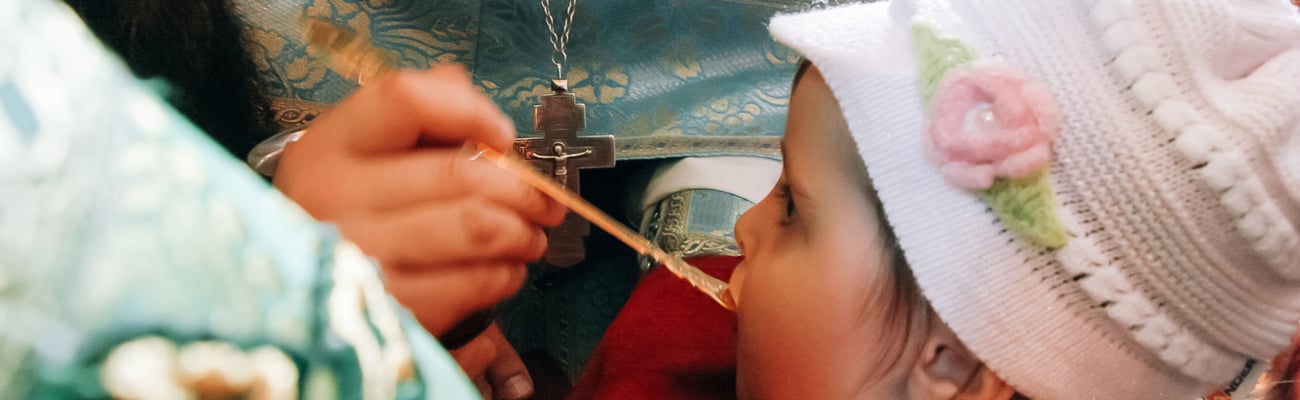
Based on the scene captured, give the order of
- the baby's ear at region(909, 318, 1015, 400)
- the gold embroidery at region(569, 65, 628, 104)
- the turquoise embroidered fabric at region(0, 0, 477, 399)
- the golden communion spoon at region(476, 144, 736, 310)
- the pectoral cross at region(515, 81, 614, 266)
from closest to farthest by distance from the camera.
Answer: the turquoise embroidered fabric at region(0, 0, 477, 399) → the golden communion spoon at region(476, 144, 736, 310) → the pectoral cross at region(515, 81, 614, 266) → the baby's ear at region(909, 318, 1015, 400) → the gold embroidery at region(569, 65, 628, 104)

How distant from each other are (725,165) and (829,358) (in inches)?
14.1

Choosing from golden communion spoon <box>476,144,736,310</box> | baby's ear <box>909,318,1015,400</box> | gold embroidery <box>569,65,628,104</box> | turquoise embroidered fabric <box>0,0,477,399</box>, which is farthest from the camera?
gold embroidery <box>569,65,628,104</box>

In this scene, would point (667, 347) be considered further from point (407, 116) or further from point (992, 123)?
point (407, 116)

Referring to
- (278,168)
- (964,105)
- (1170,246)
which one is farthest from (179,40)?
(1170,246)

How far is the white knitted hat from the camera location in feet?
1.33

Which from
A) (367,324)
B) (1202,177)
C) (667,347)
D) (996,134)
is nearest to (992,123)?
(996,134)

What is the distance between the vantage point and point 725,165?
0.85 m

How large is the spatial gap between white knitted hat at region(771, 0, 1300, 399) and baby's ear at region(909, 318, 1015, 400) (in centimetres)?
2

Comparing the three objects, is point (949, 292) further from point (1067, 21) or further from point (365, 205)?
point (365, 205)

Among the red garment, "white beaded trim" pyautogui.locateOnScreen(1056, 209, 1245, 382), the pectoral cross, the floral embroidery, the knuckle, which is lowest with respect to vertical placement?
the red garment

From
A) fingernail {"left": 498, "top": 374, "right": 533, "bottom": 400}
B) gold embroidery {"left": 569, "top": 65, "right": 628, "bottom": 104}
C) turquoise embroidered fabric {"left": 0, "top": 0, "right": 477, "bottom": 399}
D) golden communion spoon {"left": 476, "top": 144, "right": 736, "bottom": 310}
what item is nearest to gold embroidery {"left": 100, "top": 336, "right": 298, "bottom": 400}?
turquoise embroidered fabric {"left": 0, "top": 0, "right": 477, "bottom": 399}

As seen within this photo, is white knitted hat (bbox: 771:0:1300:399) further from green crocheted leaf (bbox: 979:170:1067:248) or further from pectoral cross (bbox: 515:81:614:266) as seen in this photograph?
pectoral cross (bbox: 515:81:614:266)

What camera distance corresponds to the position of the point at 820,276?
0.53 m

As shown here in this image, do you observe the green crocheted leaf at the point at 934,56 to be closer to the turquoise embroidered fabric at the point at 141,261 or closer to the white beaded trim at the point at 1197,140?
the white beaded trim at the point at 1197,140
